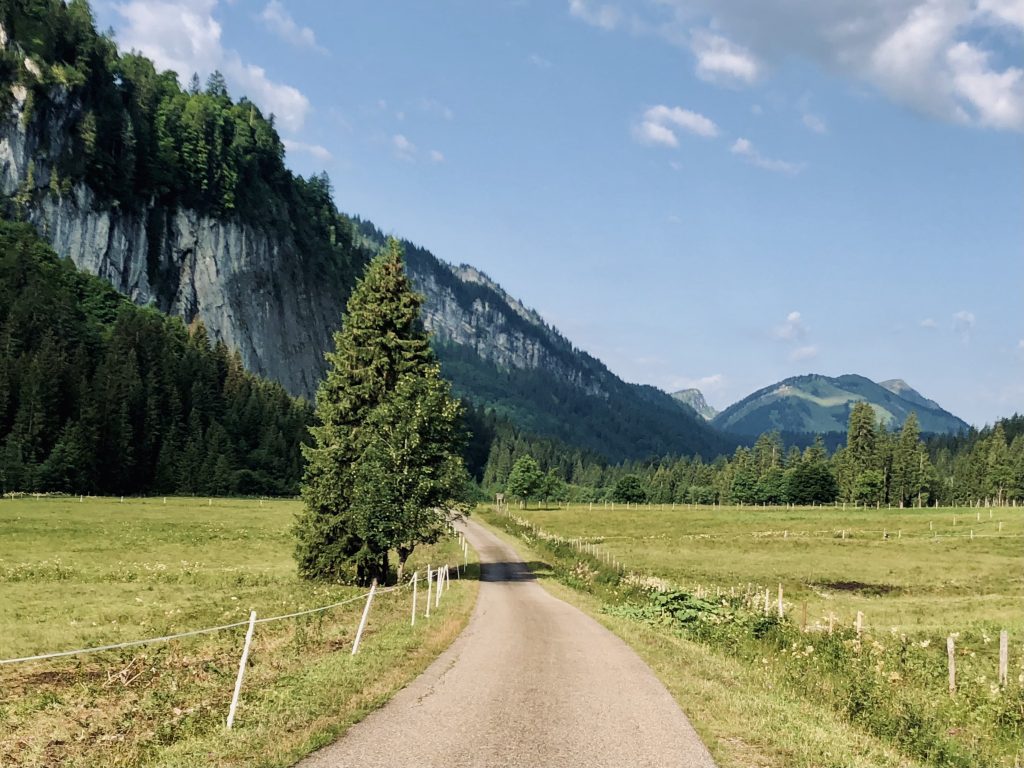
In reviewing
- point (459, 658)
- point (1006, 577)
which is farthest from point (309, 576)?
point (1006, 577)

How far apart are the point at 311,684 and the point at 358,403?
23901mm

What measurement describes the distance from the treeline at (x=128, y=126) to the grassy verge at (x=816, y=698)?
15542 centimetres

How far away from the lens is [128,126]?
157000 millimetres

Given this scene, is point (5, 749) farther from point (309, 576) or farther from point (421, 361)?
point (421, 361)

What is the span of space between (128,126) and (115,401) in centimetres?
9165

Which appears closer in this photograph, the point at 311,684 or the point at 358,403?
the point at 311,684

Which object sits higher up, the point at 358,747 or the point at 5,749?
the point at 358,747

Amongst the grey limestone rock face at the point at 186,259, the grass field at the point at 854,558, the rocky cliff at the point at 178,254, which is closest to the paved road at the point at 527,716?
the grass field at the point at 854,558

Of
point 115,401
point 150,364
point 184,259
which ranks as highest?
point 184,259

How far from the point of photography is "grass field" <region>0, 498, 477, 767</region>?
33.7ft

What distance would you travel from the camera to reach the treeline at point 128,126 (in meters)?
139

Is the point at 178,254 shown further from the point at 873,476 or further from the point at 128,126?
the point at 873,476

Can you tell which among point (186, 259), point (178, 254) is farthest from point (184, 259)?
point (178, 254)

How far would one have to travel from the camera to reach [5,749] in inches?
404
